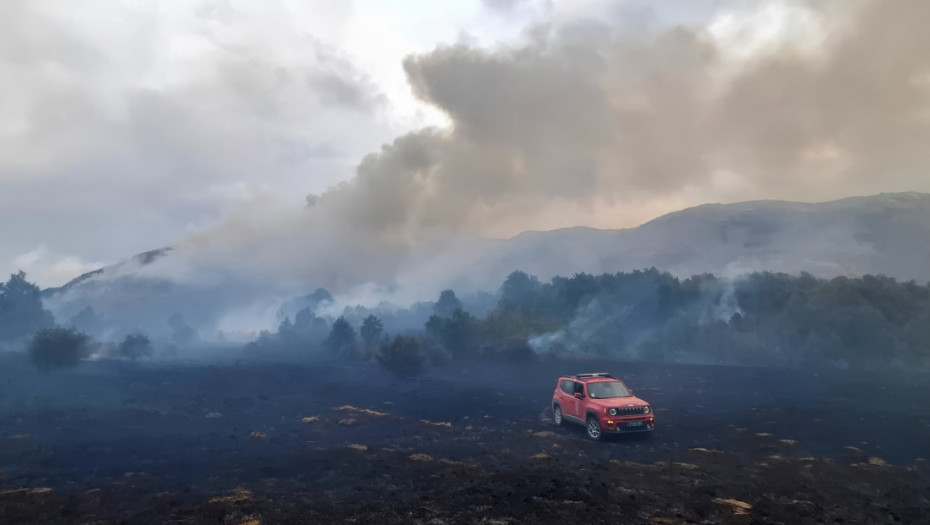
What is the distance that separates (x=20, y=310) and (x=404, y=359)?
93.0 meters

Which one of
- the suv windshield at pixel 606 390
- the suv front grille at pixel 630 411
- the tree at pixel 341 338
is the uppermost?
the tree at pixel 341 338

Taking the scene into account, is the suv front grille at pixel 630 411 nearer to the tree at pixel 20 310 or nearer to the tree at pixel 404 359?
the tree at pixel 404 359

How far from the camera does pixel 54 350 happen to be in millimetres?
54469

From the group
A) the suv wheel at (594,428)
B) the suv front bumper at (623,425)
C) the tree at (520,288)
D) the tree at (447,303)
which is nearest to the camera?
the suv front bumper at (623,425)

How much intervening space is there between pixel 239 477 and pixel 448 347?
5823cm

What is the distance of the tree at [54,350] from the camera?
178 feet

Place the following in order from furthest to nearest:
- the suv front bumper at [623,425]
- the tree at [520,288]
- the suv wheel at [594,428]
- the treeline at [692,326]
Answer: the tree at [520,288] → the treeline at [692,326] → the suv wheel at [594,428] → the suv front bumper at [623,425]

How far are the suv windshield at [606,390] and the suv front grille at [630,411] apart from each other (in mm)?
1316

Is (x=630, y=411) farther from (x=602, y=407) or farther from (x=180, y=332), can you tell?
(x=180, y=332)

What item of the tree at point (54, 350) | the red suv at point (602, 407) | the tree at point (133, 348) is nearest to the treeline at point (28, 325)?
the tree at point (133, 348)

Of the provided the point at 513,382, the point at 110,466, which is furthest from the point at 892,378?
the point at 110,466

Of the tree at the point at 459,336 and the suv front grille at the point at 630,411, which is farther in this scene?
the tree at the point at 459,336

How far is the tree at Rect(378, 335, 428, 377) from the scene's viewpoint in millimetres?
59969

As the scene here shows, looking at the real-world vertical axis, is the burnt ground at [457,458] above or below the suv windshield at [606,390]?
below
